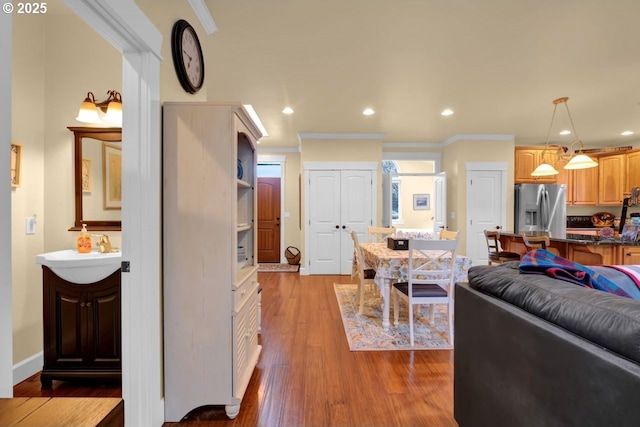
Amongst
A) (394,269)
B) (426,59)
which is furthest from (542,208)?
(394,269)

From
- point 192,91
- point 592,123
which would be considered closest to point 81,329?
point 192,91

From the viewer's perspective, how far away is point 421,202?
877 centimetres

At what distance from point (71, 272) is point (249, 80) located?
249cm

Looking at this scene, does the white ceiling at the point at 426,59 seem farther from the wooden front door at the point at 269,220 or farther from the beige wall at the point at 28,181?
the wooden front door at the point at 269,220

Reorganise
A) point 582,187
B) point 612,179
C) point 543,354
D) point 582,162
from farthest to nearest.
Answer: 1. point 582,187
2. point 612,179
3. point 582,162
4. point 543,354

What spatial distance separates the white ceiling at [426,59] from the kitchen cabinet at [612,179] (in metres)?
1.16

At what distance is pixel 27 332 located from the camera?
1987 mm

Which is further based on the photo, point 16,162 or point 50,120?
point 50,120

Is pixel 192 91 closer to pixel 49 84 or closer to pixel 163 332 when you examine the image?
pixel 49 84

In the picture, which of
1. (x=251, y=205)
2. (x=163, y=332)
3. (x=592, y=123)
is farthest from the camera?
(x=592, y=123)

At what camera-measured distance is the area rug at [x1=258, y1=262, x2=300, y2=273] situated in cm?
580

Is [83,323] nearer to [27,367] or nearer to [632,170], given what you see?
[27,367]

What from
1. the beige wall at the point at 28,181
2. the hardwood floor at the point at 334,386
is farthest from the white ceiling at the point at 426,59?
the hardwood floor at the point at 334,386

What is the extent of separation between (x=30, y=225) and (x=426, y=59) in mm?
3564
